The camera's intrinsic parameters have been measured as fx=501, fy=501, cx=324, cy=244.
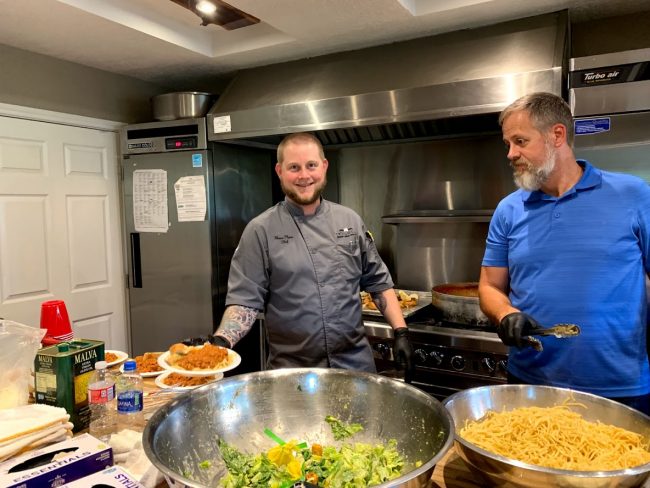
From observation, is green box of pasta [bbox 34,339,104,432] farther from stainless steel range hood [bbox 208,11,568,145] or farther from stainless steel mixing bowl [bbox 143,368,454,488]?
stainless steel range hood [bbox 208,11,568,145]

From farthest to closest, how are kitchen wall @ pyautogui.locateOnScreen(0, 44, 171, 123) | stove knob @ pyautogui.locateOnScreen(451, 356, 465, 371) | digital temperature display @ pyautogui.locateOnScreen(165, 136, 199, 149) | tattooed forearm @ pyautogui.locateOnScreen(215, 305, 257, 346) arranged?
1. digital temperature display @ pyautogui.locateOnScreen(165, 136, 199, 149)
2. kitchen wall @ pyautogui.locateOnScreen(0, 44, 171, 123)
3. stove knob @ pyautogui.locateOnScreen(451, 356, 465, 371)
4. tattooed forearm @ pyautogui.locateOnScreen(215, 305, 257, 346)

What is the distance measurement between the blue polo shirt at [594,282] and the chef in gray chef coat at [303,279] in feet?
1.84

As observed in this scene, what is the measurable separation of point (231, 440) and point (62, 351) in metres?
0.57

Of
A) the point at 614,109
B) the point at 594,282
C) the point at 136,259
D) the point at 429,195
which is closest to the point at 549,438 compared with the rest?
the point at 594,282

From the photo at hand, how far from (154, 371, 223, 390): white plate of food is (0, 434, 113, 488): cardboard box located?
0.53 meters

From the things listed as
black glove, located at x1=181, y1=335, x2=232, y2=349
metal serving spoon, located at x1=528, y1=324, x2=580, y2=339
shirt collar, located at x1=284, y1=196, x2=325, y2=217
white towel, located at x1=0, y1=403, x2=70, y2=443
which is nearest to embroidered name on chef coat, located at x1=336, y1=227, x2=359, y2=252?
shirt collar, located at x1=284, y1=196, x2=325, y2=217

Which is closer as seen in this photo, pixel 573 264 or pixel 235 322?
pixel 573 264

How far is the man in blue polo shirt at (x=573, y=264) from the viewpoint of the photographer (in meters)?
1.61

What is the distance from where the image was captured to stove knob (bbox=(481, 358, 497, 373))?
2.40 m

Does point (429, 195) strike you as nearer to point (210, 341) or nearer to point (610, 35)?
point (610, 35)

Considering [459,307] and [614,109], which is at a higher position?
[614,109]

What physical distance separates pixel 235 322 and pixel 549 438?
3.95 ft

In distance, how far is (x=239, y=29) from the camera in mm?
2904

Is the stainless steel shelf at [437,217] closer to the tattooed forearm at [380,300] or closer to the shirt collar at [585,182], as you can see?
the tattooed forearm at [380,300]
